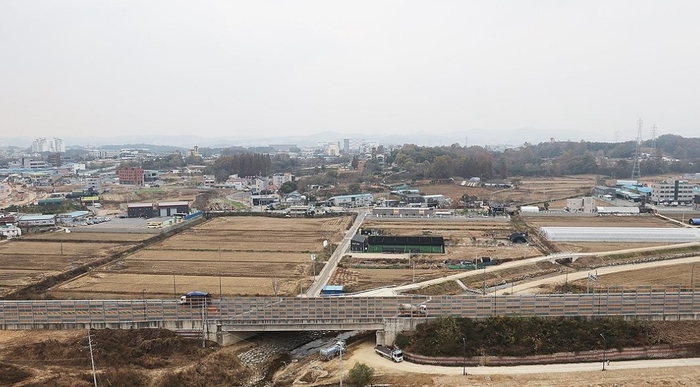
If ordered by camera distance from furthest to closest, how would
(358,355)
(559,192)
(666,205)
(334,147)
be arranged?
(334,147) < (559,192) < (666,205) < (358,355)

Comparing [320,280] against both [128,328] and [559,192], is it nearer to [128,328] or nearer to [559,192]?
[128,328]

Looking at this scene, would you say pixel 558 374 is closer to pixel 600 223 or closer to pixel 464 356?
pixel 464 356

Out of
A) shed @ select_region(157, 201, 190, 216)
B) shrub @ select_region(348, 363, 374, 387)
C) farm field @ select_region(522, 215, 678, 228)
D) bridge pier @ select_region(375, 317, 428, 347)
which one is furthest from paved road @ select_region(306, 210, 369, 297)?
shed @ select_region(157, 201, 190, 216)

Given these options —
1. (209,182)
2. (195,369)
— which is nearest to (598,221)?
(195,369)

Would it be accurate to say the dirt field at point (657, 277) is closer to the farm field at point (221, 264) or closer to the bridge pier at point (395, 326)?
the bridge pier at point (395, 326)

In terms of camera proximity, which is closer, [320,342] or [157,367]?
[157,367]

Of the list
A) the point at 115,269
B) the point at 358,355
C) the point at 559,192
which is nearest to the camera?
the point at 358,355

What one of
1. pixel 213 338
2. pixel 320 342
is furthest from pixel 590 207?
pixel 213 338
